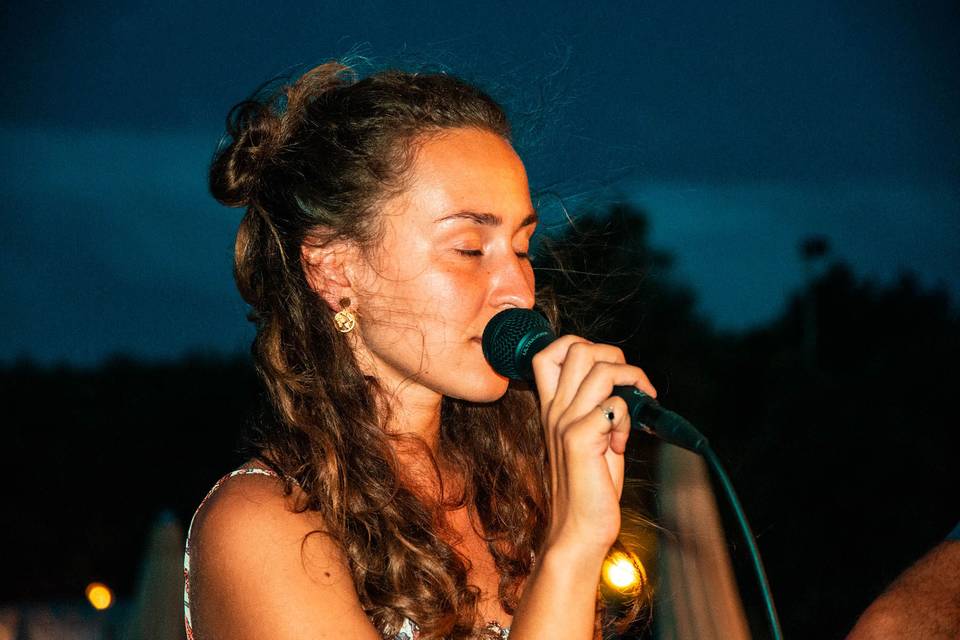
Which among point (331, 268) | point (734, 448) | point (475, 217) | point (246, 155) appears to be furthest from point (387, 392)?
point (734, 448)

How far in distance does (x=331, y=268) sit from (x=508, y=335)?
1.52 feet

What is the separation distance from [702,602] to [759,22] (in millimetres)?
8786

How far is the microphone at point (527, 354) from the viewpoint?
1129 millimetres

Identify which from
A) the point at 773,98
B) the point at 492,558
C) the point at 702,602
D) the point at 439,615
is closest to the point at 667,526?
the point at 702,602

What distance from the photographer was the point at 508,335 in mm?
1424

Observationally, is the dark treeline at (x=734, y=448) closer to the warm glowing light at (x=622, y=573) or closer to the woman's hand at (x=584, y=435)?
the warm glowing light at (x=622, y=573)

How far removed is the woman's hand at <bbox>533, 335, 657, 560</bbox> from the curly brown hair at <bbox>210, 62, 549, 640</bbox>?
0.36 metres

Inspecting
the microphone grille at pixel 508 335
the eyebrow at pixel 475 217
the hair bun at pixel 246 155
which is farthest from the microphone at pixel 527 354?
the hair bun at pixel 246 155

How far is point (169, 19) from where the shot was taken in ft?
30.3

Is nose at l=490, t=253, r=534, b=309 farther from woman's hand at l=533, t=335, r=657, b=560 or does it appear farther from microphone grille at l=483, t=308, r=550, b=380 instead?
woman's hand at l=533, t=335, r=657, b=560

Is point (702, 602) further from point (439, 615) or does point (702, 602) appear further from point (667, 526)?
point (439, 615)

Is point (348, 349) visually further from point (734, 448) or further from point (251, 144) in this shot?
point (734, 448)

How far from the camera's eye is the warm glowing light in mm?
1934

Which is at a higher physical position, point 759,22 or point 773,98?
point 759,22
